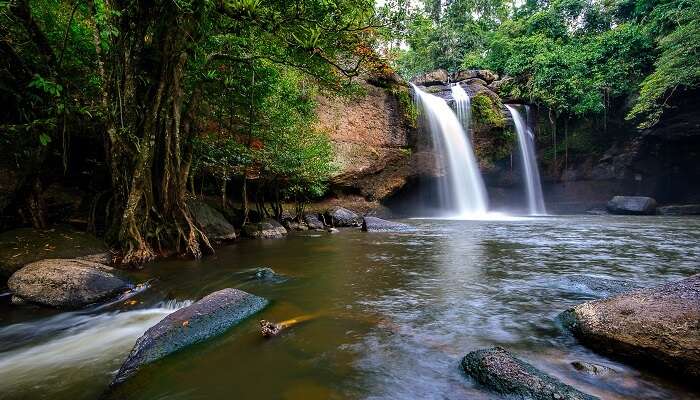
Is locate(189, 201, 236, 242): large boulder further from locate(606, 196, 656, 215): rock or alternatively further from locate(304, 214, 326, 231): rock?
locate(606, 196, 656, 215): rock

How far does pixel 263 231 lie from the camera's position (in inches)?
455

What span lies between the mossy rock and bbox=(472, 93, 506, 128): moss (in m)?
19.2

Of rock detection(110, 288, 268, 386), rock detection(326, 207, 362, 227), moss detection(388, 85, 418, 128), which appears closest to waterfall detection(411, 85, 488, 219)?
moss detection(388, 85, 418, 128)

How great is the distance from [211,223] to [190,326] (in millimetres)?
7022

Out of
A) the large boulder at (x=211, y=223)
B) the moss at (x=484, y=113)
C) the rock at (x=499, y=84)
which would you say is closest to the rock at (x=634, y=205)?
the moss at (x=484, y=113)

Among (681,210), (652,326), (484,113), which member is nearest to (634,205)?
(681,210)

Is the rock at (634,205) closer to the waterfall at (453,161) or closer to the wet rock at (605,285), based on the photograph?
the waterfall at (453,161)

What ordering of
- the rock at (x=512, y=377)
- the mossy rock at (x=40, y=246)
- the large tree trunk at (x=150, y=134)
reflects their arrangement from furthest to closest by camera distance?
the large tree trunk at (x=150, y=134)
the mossy rock at (x=40, y=246)
the rock at (x=512, y=377)

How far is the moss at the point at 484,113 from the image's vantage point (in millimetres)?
20875

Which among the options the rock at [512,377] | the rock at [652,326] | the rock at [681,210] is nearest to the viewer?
the rock at [512,377]

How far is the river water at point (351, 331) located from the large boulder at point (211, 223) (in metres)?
2.47

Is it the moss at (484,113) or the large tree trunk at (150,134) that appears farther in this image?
the moss at (484,113)

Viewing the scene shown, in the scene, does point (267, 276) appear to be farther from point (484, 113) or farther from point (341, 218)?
point (484, 113)

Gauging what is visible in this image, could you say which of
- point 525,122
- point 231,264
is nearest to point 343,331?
point 231,264
